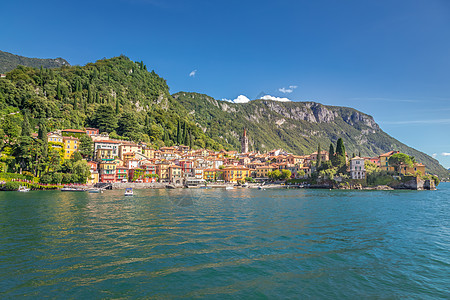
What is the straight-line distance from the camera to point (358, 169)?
82.4m

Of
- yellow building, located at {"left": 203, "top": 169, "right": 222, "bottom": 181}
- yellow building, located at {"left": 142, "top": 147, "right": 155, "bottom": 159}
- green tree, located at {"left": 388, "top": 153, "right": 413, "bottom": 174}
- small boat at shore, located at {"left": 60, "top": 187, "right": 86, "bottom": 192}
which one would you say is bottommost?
small boat at shore, located at {"left": 60, "top": 187, "right": 86, "bottom": 192}

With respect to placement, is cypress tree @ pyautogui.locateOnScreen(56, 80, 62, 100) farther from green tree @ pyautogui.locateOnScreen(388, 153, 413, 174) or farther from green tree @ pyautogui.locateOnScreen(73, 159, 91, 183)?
green tree @ pyautogui.locateOnScreen(388, 153, 413, 174)

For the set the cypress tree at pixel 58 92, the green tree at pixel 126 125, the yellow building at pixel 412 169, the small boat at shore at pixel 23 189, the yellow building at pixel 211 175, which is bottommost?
the small boat at shore at pixel 23 189

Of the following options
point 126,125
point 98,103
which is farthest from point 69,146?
point 98,103

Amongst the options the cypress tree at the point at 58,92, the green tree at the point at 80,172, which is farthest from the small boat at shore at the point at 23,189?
the cypress tree at the point at 58,92

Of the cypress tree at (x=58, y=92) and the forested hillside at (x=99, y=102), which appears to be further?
the cypress tree at (x=58, y=92)

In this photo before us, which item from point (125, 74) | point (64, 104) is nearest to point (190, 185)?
point (64, 104)

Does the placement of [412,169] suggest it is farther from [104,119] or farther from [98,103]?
[98,103]

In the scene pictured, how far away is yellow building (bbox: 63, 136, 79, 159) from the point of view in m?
70.0

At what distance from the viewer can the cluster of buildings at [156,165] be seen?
72.2 meters

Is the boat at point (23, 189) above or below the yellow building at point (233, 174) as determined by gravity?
below

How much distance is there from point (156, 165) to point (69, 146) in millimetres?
23273

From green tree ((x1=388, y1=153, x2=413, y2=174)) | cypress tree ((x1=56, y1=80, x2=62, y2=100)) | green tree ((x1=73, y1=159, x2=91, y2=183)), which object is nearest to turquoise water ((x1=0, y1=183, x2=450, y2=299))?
green tree ((x1=73, y1=159, x2=91, y2=183))

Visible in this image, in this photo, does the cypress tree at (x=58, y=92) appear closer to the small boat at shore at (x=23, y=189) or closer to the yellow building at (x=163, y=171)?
the yellow building at (x=163, y=171)
